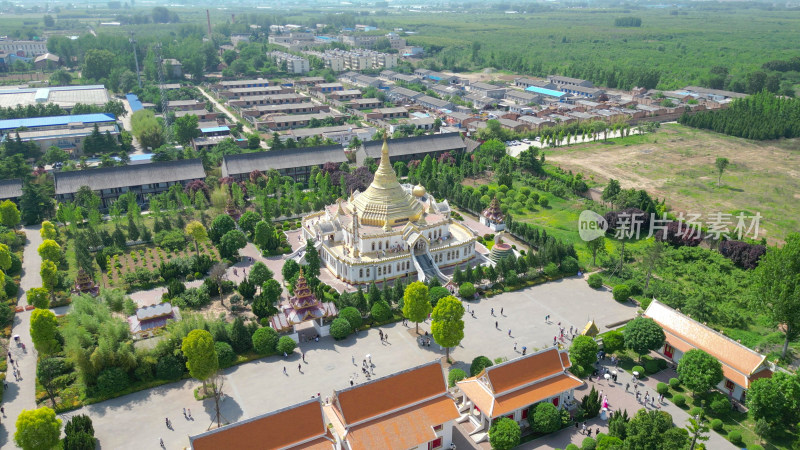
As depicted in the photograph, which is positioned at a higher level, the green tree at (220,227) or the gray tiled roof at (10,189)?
the gray tiled roof at (10,189)

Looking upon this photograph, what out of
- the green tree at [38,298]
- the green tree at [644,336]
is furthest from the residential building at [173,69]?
the green tree at [644,336]

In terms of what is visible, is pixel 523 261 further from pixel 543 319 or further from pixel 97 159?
pixel 97 159

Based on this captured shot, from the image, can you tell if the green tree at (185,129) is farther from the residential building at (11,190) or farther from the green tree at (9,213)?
the green tree at (9,213)

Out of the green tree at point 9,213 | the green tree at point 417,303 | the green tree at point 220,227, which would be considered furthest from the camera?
the green tree at point 9,213

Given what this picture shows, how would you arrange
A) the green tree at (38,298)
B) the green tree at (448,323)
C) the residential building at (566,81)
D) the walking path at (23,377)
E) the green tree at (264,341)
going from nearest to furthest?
the walking path at (23,377) → the green tree at (448,323) → the green tree at (264,341) → the green tree at (38,298) → the residential building at (566,81)

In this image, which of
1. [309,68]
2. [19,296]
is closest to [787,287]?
[19,296]

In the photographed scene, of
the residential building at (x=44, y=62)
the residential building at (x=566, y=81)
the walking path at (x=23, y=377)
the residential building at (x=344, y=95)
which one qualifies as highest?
the residential building at (x=44, y=62)
